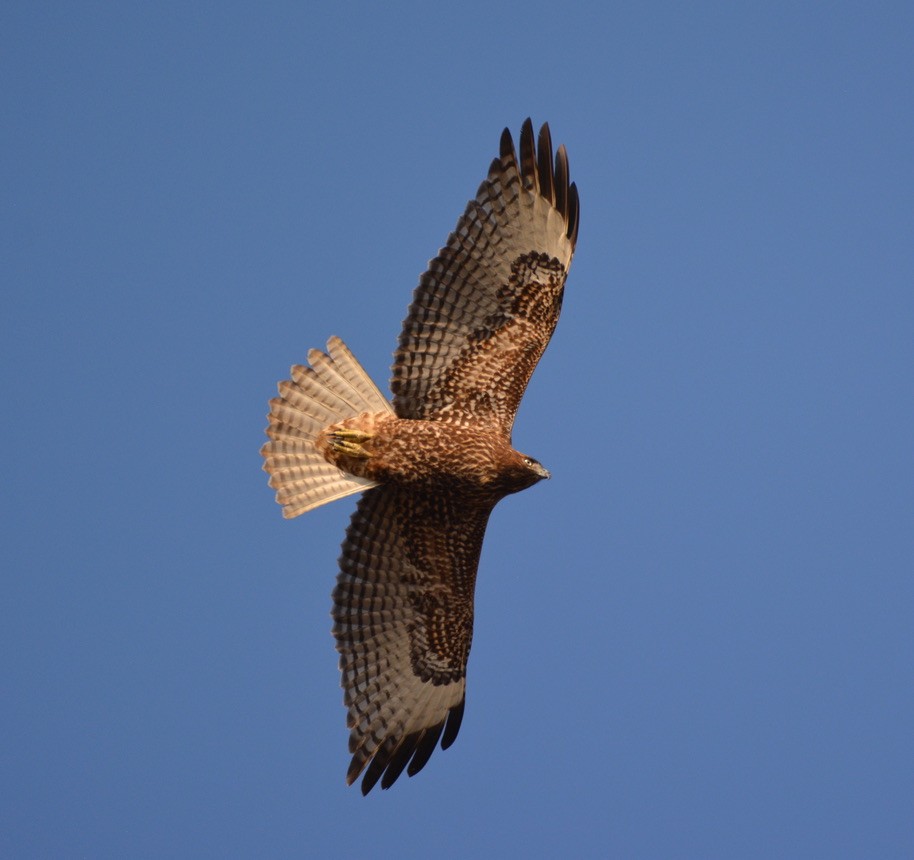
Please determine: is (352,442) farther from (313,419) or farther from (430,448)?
(430,448)

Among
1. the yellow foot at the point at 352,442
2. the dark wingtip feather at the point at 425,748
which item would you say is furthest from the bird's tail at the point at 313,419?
the dark wingtip feather at the point at 425,748

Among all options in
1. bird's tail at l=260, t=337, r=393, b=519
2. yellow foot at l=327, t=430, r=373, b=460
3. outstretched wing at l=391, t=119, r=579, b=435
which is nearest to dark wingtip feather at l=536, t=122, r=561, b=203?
outstretched wing at l=391, t=119, r=579, b=435

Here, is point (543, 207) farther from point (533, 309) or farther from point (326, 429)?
point (326, 429)

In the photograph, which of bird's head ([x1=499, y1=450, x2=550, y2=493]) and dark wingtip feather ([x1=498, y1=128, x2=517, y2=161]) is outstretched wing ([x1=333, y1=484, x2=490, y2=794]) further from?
dark wingtip feather ([x1=498, y1=128, x2=517, y2=161])

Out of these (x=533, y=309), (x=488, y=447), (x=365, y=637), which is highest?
(x=533, y=309)

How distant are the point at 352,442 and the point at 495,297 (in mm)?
1105

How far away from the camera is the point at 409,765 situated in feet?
31.7

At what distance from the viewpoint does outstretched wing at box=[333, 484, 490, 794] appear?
9492 mm

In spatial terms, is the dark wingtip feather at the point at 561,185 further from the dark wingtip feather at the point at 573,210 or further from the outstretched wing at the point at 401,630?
the outstretched wing at the point at 401,630

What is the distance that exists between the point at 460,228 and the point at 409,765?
9.96ft

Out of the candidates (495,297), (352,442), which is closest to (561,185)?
A: (495,297)

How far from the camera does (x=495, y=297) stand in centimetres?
927

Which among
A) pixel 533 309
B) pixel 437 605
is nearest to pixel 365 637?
pixel 437 605

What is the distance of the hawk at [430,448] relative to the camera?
30.1ft
